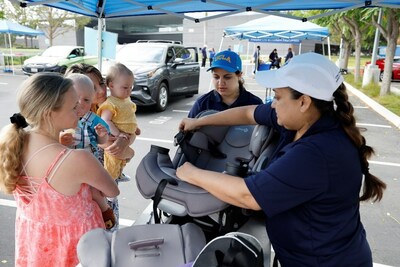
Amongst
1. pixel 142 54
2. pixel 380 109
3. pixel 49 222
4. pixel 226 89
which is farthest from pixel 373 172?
pixel 142 54

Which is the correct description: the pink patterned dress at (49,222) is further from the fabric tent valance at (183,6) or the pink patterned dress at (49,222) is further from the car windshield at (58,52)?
the car windshield at (58,52)

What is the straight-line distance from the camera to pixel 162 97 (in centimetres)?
940

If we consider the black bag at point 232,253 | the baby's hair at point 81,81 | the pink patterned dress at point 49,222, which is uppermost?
the baby's hair at point 81,81

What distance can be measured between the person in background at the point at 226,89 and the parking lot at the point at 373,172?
1547 mm

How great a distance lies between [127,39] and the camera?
160 ft

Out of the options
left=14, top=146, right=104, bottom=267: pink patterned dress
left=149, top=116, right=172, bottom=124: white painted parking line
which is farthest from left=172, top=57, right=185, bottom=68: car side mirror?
left=14, top=146, right=104, bottom=267: pink patterned dress

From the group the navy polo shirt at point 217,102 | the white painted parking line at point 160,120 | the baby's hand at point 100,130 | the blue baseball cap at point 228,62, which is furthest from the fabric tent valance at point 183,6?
the white painted parking line at point 160,120

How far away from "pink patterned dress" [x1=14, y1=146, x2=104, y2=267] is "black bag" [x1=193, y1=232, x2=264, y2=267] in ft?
2.39

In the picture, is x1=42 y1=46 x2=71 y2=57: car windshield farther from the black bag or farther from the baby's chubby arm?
the black bag

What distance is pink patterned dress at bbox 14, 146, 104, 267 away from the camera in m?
1.58

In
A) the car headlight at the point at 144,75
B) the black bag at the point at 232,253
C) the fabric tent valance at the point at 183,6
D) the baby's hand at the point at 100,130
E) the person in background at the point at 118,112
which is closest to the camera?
the black bag at the point at 232,253

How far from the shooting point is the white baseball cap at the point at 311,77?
4.53 ft

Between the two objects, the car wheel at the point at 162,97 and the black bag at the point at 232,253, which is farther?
the car wheel at the point at 162,97

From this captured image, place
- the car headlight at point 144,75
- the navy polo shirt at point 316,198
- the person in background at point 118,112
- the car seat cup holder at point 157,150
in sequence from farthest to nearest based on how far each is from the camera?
the car headlight at point 144,75, the person in background at point 118,112, the car seat cup holder at point 157,150, the navy polo shirt at point 316,198
